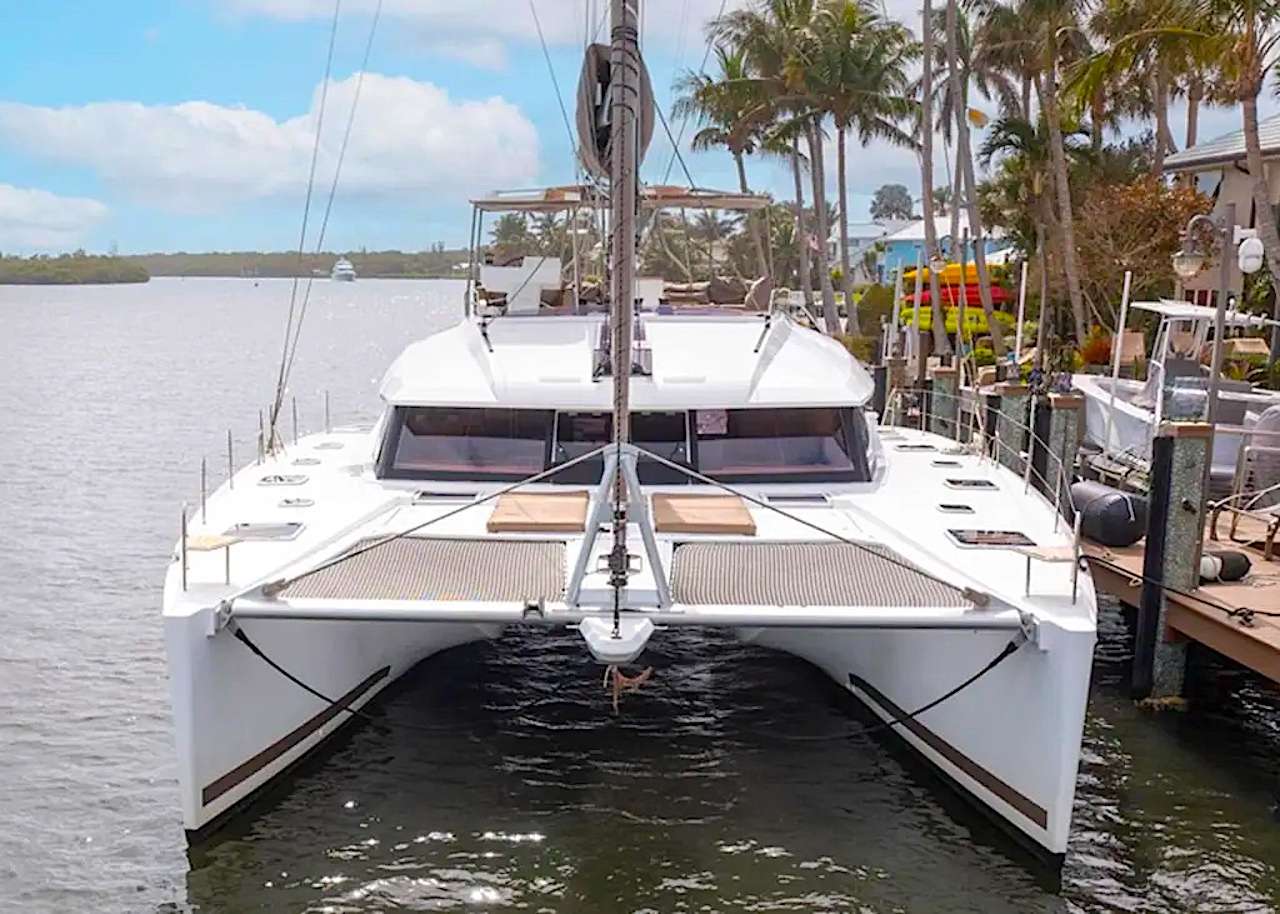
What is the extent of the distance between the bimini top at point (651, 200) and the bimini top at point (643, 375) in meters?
2.12

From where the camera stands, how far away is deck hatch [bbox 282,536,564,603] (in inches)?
281

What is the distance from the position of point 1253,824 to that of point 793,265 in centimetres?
5894

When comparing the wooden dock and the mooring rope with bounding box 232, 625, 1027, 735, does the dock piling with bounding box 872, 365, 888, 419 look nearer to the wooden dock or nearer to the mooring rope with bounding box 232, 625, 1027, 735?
the wooden dock

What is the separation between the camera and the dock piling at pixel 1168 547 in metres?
10.0

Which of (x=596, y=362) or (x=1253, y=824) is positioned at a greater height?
(x=596, y=362)

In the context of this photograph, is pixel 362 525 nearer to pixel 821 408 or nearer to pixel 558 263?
pixel 821 408

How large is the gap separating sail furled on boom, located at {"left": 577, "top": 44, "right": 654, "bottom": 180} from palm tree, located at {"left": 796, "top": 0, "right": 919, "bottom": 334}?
2674 cm

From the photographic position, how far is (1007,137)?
99.0 ft

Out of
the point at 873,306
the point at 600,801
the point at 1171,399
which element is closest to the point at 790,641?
the point at 600,801

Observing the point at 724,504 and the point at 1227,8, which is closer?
the point at 724,504

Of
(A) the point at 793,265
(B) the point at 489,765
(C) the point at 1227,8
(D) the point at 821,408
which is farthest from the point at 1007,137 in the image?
(A) the point at 793,265

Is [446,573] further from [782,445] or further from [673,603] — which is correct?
[782,445]

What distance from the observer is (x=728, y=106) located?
37156mm

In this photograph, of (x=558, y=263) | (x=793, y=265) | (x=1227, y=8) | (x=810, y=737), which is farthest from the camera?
(x=793, y=265)
